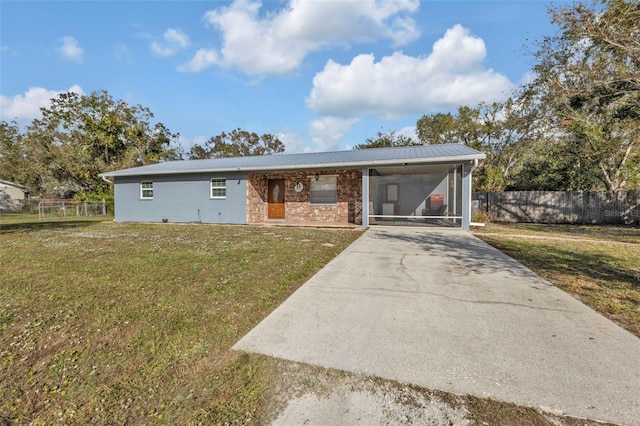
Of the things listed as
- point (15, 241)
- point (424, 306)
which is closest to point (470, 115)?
point (424, 306)

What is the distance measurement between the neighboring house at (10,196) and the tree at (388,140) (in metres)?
34.2

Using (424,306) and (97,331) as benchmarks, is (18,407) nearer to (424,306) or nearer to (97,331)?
(97,331)

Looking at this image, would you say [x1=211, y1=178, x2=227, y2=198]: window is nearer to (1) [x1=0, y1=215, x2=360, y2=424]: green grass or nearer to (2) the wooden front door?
(2) the wooden front door

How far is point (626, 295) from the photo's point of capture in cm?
383

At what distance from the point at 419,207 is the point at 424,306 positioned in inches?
463

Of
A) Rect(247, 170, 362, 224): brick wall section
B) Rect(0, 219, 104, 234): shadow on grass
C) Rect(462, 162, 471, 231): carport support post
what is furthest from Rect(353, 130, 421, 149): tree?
Rect(0, 219, 104, 234): shadow on grass

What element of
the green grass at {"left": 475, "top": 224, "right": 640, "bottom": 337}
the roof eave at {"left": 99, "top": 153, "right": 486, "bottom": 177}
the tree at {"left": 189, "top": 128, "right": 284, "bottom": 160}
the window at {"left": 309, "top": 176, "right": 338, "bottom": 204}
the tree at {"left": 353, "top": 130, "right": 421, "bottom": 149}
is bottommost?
the green grass at {"left": 475, "top": 224, "right": 640, "bottom": 337}

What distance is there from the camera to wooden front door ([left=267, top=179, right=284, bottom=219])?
14.0 m

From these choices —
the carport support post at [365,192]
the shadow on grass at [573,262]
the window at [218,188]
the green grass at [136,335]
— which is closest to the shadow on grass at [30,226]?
the window at [218,188]

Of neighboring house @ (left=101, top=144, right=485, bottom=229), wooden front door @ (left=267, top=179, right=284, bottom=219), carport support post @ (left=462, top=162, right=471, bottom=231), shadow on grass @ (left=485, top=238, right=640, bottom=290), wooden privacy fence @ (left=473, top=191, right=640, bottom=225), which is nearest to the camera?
shadow on grass @ (left=485, top=238, right=640, bottom=290)

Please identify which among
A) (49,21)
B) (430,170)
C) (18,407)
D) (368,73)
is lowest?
(18,407)

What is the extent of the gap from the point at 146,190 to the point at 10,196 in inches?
1124

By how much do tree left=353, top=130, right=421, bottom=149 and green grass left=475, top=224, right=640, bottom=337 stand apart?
18.3 m

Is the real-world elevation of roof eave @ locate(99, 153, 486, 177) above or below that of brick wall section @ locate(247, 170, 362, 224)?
above
